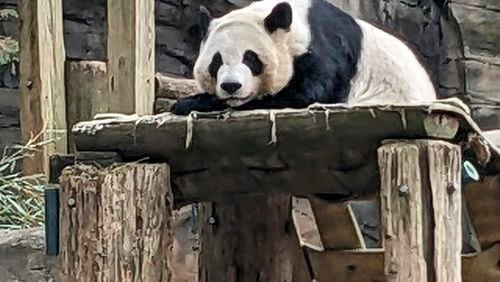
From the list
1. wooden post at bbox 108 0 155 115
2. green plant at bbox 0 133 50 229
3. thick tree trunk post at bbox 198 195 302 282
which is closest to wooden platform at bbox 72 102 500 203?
thick tree trunk post at bbox 198 195 302 282

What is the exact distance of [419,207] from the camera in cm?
271

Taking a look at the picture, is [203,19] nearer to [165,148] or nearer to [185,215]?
[165,148]

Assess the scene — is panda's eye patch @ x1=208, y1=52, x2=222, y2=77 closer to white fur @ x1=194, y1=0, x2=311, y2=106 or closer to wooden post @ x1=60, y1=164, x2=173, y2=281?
white fur @ x1=194, y1=0, x2=311, y2=106

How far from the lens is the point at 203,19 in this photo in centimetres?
357

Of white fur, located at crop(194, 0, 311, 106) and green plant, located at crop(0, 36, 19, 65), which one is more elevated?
green plant, located at crop(0, 36, 19, 65)

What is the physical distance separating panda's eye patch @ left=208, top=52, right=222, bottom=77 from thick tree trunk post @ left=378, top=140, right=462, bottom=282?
30.5 inches

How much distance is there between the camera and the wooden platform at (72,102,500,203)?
275 cm

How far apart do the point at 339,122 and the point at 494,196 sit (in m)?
1.14

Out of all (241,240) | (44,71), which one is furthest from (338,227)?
(44,71)

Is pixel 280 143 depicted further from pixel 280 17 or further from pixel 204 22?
pixel 204 22

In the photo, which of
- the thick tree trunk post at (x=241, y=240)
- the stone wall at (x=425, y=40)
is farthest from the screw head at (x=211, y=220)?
the stone wall at (x=425, y=40)

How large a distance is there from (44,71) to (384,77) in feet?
5.89

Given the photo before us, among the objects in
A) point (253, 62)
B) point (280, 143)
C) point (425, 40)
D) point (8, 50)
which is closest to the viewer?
point (280, 143)

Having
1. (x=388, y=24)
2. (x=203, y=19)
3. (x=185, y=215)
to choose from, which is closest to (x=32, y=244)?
(x=185, y=215)
